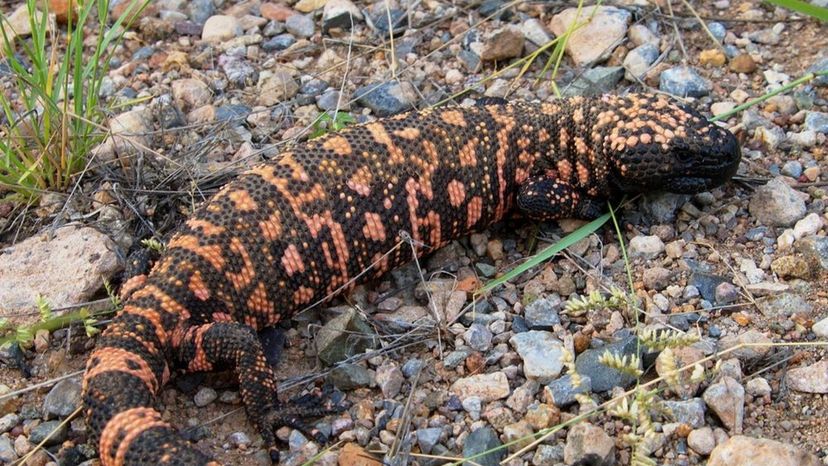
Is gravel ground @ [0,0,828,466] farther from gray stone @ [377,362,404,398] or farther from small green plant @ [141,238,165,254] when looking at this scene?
small green plant @ [141,238,165,254]

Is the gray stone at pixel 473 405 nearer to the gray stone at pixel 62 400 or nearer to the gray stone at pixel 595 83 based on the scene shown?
the gray stone at pixel 62 400

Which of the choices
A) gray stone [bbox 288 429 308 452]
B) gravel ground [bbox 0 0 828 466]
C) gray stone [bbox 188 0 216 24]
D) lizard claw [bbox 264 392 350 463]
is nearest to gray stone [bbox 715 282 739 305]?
gravel ground [bbox 0 0 828 466]

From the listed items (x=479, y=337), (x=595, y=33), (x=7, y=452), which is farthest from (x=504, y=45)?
(x=7, y=452)

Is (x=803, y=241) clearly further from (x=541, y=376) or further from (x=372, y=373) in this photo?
(x=372, y=373)

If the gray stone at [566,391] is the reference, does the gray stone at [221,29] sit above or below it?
above

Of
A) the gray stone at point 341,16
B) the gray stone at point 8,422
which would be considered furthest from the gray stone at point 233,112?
the gray stone at point 8,422
